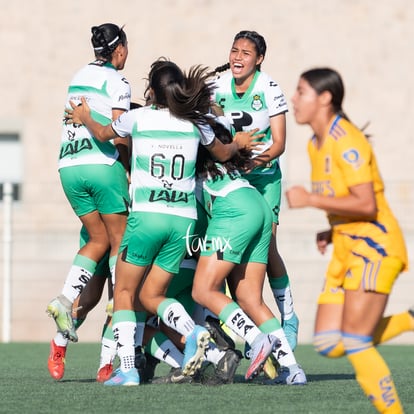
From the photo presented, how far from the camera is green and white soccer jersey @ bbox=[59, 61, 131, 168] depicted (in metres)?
7.39

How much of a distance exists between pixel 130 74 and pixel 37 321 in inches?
165

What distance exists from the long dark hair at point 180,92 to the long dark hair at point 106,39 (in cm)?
77

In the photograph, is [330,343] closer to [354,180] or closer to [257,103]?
[354,180]

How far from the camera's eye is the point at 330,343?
540cm

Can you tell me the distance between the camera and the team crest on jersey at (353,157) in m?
5.29

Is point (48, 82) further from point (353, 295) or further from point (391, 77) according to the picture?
point (353, 295)

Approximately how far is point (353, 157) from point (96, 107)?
254cm

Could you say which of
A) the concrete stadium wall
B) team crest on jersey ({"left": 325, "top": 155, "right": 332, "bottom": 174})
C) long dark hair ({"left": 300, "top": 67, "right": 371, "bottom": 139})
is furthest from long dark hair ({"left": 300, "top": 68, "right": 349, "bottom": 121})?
the concrete stadium wall

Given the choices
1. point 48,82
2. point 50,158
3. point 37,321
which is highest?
point 48,82

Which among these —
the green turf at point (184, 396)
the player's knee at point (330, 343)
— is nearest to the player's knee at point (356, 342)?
the player's knee at point (330, 343)

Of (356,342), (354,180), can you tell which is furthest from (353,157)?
(356,342)

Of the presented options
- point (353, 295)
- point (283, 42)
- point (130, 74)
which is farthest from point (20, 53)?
point (353, 295)

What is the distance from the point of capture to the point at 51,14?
1747cm

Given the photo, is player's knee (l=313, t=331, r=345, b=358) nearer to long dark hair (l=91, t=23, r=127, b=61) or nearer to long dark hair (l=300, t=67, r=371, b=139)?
long dark hair (l=300, t=67, r=371, b=139)
